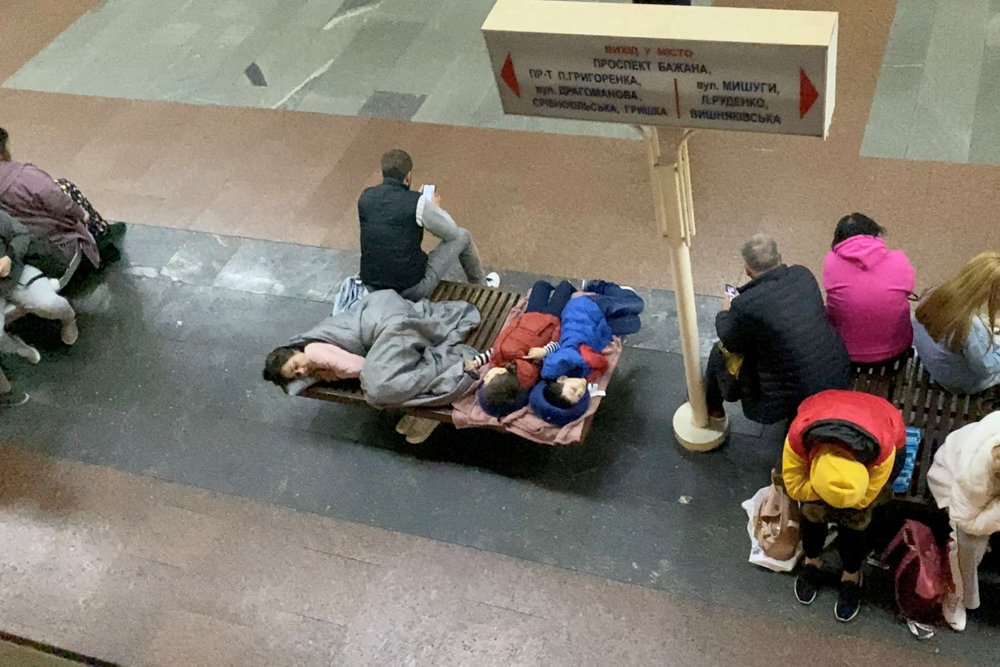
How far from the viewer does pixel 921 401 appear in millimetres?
3449

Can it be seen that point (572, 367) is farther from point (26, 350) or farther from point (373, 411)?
point (26, 350)

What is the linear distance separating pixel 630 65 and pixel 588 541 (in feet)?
6.80

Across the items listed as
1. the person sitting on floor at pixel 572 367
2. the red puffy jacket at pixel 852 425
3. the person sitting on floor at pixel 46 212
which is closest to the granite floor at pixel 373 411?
the person sitting on floor at pixel 46 212

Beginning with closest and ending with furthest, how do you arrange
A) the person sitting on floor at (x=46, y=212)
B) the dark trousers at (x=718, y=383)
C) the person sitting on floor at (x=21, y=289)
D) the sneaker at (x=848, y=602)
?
the sneaker at (x=848, y=602)
the dark trousers at (x=718, y=383)
the person sitting on floor at (x=21, y=289)
the person sitting on floor at (x=46, y=212)

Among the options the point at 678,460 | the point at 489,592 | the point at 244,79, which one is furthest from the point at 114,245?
the point at 678,460

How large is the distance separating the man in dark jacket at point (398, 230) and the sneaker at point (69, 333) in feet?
6.26

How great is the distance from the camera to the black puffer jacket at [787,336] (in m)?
3.22

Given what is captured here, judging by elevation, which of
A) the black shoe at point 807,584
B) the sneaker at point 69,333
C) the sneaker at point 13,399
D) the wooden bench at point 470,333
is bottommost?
the black shoe at point 807,584

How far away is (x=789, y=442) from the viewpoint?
299 cm

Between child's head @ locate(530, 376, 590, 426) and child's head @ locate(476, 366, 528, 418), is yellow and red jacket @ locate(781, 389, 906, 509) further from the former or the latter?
child's head @ locate(476, 366, 528, 418)

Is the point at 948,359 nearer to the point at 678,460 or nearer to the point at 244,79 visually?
the point at 678,460

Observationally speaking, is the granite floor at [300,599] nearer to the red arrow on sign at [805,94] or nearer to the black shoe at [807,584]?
the black shoe at [807,584]

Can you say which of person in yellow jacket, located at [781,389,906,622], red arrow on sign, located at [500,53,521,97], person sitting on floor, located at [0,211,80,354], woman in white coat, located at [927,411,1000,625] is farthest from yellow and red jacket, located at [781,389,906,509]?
person sitting on floor, located at [0,211,80,354]

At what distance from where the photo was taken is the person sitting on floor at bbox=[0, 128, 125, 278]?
484cm
